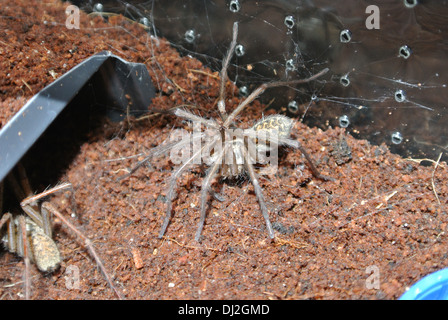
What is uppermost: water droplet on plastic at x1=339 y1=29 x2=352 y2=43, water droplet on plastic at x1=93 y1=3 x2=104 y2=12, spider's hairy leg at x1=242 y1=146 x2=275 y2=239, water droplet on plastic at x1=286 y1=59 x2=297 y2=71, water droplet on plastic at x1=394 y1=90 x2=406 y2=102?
water droplet on plastic at x1=93 y1=3 x2=104 y2=12

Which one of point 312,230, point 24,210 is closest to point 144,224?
point 24,210

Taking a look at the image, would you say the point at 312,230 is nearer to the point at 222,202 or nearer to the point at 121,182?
the point at 222,202

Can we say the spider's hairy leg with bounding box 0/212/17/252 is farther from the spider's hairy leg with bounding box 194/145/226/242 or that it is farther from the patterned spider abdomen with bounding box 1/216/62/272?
the spider's hairy leg with bounding box 194/145/226/242

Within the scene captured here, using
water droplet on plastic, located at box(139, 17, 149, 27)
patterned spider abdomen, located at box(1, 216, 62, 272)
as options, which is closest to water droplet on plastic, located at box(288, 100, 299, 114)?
water droplet on plastic, located at box(139, 17, 149, 27)

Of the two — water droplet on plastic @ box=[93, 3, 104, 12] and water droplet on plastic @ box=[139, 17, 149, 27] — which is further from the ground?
water droplet on plastic @ box=[93, 3, 104, 12]

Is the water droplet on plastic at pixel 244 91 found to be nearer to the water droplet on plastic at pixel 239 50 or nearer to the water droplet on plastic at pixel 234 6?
the water droplet on plastic at pixel 239 50

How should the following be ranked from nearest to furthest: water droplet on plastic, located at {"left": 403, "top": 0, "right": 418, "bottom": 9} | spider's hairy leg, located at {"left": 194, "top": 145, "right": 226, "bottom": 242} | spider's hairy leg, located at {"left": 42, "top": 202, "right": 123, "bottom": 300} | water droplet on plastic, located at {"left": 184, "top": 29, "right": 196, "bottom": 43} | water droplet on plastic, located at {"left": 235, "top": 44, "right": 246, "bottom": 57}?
water droplet on plastic, located at {"left": 403, "top": 0, "right": 418, "bottom": 9}
spider's hairy leg, located at {"left": 42, "top": 202, "right": 123, "bottom": 300}
spider's hairy leg, located at {"left": 194, "top": 145, "right": 226, "bottom": 242}
water droplet on plastic, located at {"left": 235, "top": 44, "right": 246, "bottom": 57}
water droplet on plastic, located at {"left": 184, "top": 29, "right": 196, "bottom": 43}

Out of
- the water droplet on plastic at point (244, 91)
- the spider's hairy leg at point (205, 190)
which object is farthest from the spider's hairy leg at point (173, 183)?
the water droplet on plastic at point (244, 91)
